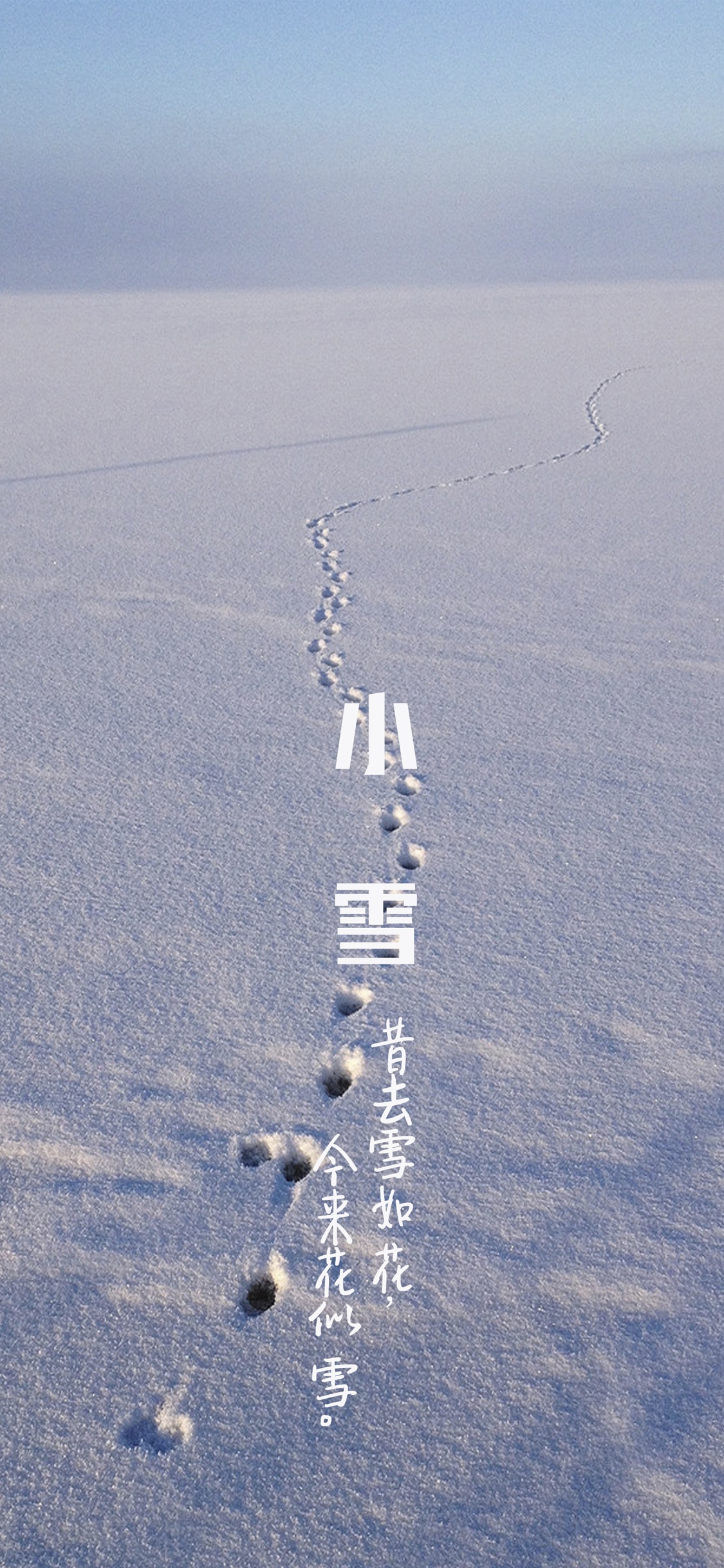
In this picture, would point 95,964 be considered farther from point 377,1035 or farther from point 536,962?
point 536,962

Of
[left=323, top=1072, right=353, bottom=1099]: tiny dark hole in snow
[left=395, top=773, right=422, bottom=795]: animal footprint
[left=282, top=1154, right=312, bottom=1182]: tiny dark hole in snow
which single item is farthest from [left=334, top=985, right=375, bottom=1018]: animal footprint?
[left=395, top=773, right=422, bottom=795]: animal footprint

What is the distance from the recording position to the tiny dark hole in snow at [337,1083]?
197 cm

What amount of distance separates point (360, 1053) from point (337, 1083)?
8cm

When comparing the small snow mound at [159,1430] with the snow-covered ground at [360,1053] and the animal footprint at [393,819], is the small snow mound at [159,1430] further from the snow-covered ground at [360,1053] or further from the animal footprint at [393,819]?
the animal footprint at [393,819]

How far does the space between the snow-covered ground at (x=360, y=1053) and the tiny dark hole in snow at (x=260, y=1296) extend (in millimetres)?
15

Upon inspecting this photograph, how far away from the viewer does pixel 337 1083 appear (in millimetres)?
1990

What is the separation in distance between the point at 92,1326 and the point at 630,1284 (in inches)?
30.2

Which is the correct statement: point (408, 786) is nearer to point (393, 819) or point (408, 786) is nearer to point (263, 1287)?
point (393, 819)

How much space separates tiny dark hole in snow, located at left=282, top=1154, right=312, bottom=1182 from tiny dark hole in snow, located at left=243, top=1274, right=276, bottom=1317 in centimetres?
18

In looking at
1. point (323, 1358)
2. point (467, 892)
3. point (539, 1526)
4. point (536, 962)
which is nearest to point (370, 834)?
point (467, 892)

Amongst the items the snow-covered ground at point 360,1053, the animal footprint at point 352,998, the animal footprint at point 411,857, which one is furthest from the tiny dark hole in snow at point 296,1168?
the animal footprint at point 411,857

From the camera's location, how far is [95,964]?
2.25m

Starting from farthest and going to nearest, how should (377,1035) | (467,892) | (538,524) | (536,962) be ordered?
(538,524), (467,892), (536,962), (377,1035)

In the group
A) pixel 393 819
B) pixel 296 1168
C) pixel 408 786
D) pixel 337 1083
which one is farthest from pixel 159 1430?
pixel 408 786
